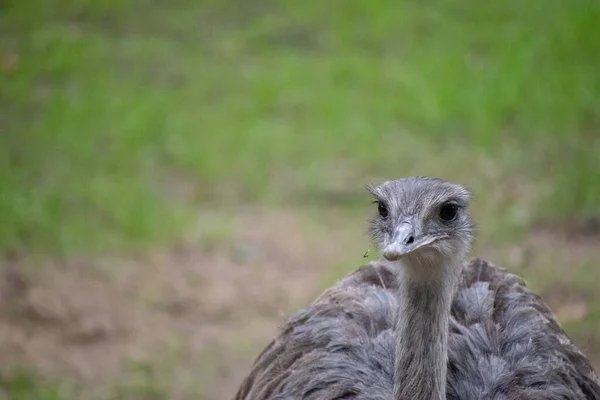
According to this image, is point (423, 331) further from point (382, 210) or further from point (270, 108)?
point (270, 108)

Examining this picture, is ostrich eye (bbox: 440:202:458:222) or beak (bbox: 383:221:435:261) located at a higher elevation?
ostrich eye (bbox: 440:202:458:222)

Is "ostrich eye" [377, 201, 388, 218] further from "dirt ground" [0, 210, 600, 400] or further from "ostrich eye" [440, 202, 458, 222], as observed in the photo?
"dirt ground" [0, 210, 600, 400]

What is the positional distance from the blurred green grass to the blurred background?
2 cm

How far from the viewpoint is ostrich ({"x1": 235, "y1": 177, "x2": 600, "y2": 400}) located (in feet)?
12.3

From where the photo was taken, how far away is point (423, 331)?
147 inches

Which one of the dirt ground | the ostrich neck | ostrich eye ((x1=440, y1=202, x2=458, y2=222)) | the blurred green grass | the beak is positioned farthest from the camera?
the blurred green grass

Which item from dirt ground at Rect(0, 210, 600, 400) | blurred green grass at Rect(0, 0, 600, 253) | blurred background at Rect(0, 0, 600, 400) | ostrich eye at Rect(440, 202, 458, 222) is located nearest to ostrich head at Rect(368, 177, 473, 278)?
ostrich eye at Rect(440, 202, 458, 222)

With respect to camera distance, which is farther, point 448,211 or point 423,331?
point 448,211

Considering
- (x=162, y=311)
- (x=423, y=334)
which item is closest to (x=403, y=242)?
(x=423, y=334)

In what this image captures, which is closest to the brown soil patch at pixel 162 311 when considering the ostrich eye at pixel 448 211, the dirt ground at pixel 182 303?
the dirt ground at pixel 182 303

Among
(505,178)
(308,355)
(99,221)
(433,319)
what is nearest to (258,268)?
(99,221)

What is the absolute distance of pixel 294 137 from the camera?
9.80 meters

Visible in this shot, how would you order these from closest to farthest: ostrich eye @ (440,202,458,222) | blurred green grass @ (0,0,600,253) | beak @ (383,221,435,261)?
1. beak @ (383,221,435,261)
2. ostrich eye @ (440,202,458,222)
3. blurred green grass @ (0,0,600,253)

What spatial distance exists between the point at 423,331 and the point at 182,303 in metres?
4.04
